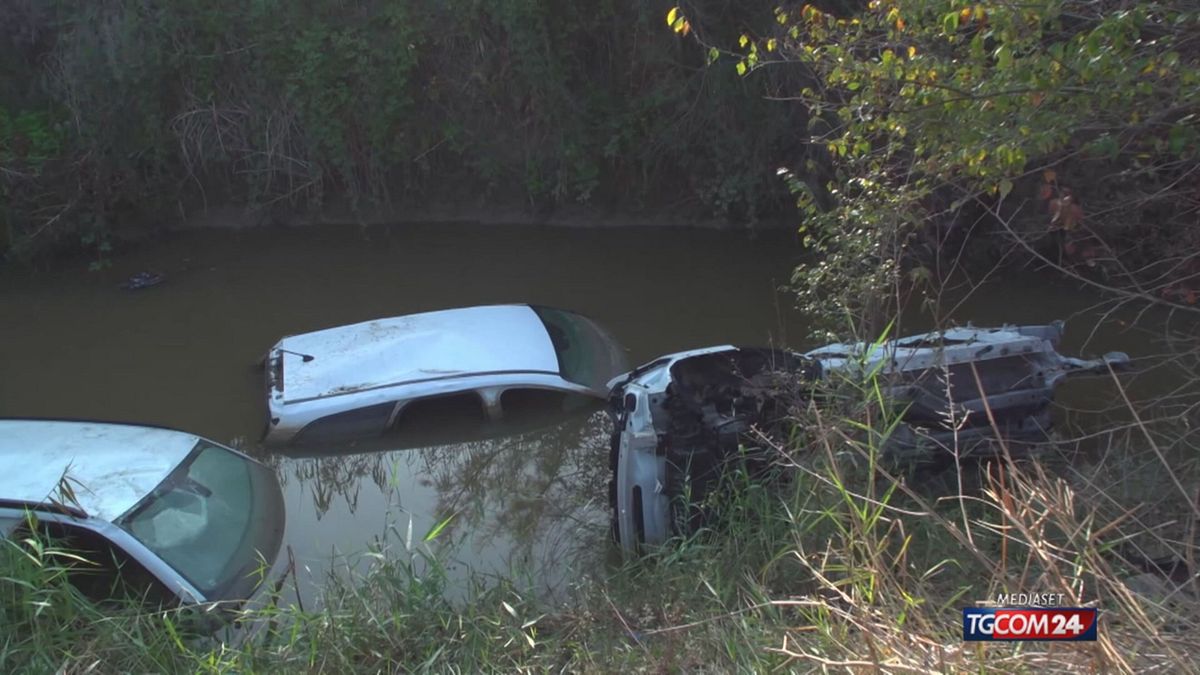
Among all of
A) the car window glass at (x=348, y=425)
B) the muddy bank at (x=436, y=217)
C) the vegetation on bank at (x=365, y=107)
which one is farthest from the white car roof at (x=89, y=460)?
the muddy bank at (x=436, y=217)

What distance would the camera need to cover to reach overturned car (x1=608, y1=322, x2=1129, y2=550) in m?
6.07

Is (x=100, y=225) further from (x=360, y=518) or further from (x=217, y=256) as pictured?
(x=360, y=518)

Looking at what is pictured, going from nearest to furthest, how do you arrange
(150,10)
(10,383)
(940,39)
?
(940,39) → (10,383) → (150,10)

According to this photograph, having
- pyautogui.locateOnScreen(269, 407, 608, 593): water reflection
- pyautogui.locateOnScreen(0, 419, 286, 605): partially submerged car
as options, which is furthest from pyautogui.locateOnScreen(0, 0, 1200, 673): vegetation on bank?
pyautogui.locateOnScreen(269, 407, 608, 593): water reflection

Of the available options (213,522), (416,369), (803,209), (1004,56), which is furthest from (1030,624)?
(416,369)

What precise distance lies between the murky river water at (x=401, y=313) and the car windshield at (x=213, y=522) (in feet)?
1.63

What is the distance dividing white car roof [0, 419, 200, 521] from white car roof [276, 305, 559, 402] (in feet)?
6.45

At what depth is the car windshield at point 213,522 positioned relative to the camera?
511cm

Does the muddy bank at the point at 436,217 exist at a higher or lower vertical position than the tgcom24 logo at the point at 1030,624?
lower

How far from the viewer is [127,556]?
4957 millimetres

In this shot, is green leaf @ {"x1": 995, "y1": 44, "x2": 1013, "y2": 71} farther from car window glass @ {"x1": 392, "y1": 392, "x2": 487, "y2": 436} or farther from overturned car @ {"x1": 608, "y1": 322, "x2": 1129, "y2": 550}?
car window glass @ {"x1": 392, "y1": 392, "x2": 487, "y2": 436}

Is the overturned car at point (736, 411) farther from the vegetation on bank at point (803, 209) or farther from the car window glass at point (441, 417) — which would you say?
the car window glass at point (441, 417)

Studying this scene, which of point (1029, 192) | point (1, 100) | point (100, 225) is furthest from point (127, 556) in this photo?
point (1, 100)

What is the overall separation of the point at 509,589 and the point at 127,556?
6.02 ft
